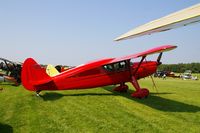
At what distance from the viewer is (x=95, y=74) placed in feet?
51.1

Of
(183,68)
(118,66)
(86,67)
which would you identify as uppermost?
(86,67)

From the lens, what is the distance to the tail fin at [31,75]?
14.2m

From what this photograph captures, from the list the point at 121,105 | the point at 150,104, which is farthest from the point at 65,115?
the point at 150,104

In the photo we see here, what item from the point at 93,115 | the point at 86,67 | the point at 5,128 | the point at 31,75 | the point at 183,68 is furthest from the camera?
the point at 183,68

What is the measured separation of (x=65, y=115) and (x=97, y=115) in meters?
1.17

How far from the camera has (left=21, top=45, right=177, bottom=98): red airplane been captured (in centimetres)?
1425

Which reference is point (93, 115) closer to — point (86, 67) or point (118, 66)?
point (86, 67)

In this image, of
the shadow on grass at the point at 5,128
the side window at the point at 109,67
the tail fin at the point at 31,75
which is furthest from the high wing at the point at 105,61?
the shadow on grass at the point at 5,128

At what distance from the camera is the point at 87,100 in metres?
13.6

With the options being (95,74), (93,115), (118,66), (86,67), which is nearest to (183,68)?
(118,66)

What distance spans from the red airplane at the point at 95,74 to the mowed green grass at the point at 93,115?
0.71 meters

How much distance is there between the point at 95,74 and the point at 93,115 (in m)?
5.30

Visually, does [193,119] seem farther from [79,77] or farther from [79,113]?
[79,77]

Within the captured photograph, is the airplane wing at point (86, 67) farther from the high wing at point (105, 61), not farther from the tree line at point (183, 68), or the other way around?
the tree line at point (183, 68)
